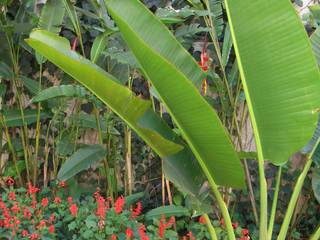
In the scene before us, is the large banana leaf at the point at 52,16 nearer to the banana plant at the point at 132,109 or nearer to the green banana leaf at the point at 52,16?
the green banana leaf at the point at 52,16

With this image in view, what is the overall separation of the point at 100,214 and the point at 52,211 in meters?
0.57

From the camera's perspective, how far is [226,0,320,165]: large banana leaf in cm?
156

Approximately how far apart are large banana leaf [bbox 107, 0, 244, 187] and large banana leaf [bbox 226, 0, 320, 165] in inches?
6.7

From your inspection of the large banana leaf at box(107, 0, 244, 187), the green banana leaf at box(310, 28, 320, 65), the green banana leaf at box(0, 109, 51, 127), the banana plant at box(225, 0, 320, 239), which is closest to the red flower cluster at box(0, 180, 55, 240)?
the green banana leaf at box(0, 109, 51, 127)

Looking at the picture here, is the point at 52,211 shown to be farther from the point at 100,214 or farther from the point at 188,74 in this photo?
the point at 188,74

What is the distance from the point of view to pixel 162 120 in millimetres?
2029

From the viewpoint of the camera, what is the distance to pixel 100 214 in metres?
2.42

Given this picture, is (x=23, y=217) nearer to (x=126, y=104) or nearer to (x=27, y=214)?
(x=27, y=214)

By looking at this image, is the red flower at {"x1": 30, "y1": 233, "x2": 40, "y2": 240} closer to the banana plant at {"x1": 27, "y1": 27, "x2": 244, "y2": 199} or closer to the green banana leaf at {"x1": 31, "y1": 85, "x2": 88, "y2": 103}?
the green banana leaf at {"x1": 31, "y1": 85, "x2": 88, "y2": 103}

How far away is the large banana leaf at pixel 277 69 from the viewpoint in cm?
156

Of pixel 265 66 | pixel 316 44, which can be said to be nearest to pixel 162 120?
pixel 265 66

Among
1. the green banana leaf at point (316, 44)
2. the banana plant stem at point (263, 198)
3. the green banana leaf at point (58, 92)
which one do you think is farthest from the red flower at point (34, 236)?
the green banana leaf at point (316, 44)

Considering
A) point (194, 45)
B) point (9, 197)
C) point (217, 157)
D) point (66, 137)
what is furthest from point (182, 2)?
point (217, 157)

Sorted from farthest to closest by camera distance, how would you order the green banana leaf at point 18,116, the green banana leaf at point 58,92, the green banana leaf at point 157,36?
the green banana leaf at point 18,116
the green banana leaf at point 58,92
the green banana leaf at point 157,36
